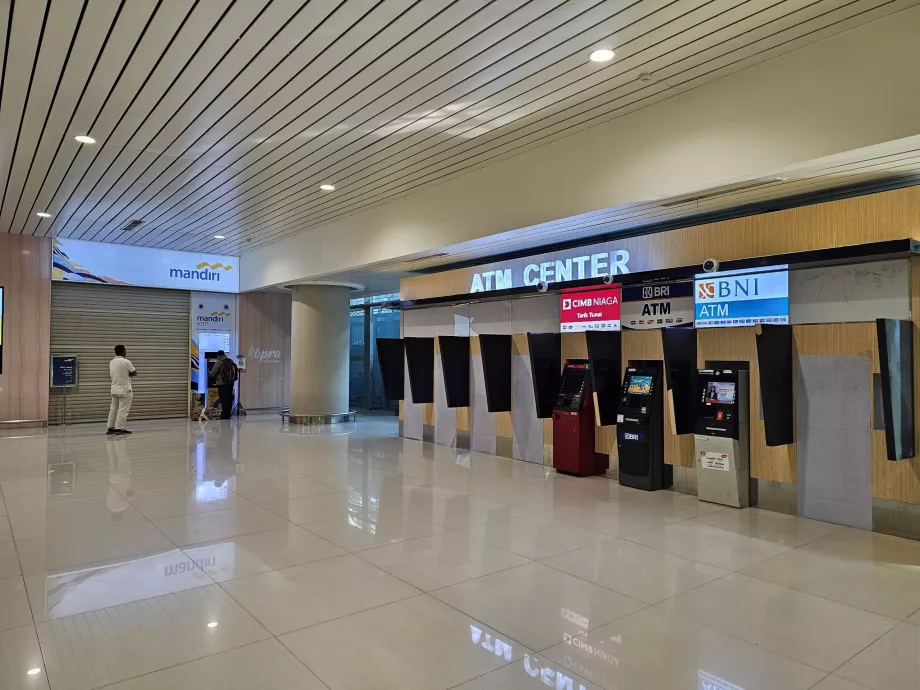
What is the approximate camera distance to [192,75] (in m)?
4.70

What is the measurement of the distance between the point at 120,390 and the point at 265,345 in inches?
161

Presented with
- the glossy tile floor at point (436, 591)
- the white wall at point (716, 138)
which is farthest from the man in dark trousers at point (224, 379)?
the white wall at point (716, 138)

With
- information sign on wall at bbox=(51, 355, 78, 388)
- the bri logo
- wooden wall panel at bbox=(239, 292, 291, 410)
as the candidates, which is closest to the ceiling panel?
information sign on wall at bbox=(51, 355, 78, 388)

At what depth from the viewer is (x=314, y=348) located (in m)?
11.7

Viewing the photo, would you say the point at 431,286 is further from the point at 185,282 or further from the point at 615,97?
the point at 185,282

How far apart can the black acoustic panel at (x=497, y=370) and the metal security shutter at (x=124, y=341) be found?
8056 millimetres

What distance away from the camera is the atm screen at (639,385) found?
6324mm

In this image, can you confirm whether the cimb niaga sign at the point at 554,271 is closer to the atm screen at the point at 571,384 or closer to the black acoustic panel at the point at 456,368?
the black acoustic panel at the point at 456,368

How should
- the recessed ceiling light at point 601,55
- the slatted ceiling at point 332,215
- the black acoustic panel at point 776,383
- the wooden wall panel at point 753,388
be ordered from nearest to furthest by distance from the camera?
the recessed ceiling light at point 601,55
the black acoustic panel at point 776,383
the wooden wall panel at point 753,388
the slatted ceiling at point 332,215

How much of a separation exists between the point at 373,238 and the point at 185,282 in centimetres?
596

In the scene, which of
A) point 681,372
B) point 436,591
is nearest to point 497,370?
point 681,372

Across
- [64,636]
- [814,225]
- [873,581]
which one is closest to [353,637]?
[64,636]

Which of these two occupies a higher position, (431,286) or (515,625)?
(431,286)

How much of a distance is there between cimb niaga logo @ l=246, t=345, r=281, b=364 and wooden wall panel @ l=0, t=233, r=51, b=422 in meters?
3.83
